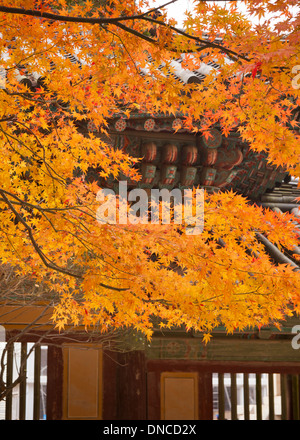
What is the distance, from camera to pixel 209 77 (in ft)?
13.8

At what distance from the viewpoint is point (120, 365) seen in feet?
24.9

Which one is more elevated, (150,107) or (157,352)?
(150,107)

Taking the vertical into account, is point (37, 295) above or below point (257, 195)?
below

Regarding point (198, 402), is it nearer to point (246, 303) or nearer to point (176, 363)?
point (176, 363)

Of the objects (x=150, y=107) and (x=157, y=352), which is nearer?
(x=150, y=107)

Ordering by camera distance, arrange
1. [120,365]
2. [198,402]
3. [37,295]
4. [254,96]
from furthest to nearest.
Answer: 1. [198,402]
2. [120,365]
3. [37,295]
4. [254,96]

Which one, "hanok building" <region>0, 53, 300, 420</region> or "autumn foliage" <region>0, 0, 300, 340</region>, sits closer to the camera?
"autumn foliage" <region>0, 0, 300, 340</region>

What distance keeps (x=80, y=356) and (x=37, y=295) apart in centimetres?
178

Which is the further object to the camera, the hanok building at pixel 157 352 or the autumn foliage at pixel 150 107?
the hanok building at pixel 157 352
